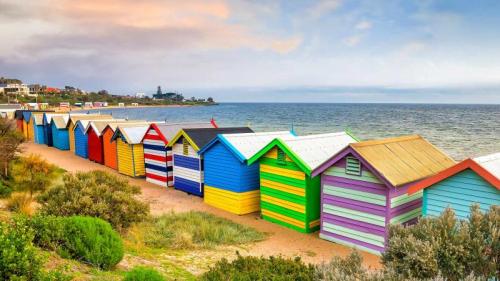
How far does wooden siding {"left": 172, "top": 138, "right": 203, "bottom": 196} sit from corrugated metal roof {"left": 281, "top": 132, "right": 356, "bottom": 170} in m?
6.00

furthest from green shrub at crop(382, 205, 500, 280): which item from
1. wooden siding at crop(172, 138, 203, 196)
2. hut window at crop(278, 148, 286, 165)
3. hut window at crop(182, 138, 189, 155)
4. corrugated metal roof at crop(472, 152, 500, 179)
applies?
hut window at crop(182, 138, 189, 155)

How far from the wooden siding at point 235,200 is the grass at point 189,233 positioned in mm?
1448

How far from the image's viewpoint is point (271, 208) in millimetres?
15055

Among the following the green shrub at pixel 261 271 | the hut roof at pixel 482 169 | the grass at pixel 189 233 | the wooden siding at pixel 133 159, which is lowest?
the grass at pixel 189 233

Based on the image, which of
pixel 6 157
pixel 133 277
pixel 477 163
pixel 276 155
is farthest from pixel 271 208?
pixel 6 157

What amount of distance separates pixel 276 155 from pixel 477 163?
7201 mm

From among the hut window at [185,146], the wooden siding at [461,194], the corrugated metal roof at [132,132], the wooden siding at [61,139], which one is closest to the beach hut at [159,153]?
the corrugated metal roof at [132,132]

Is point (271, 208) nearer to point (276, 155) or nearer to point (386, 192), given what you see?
point (276, 155)

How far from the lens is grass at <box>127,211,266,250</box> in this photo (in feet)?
37.9

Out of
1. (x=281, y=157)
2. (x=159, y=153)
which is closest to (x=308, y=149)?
(x=281, y=157)

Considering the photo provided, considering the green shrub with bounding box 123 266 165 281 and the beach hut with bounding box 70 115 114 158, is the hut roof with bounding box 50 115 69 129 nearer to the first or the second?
the beach hut with bounding box 70 115 114 158

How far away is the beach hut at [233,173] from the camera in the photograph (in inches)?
630

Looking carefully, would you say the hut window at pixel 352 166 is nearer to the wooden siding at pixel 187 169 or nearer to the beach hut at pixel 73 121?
the wooden siding at pixel 187 169

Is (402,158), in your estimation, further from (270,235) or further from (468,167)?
(270,235)
